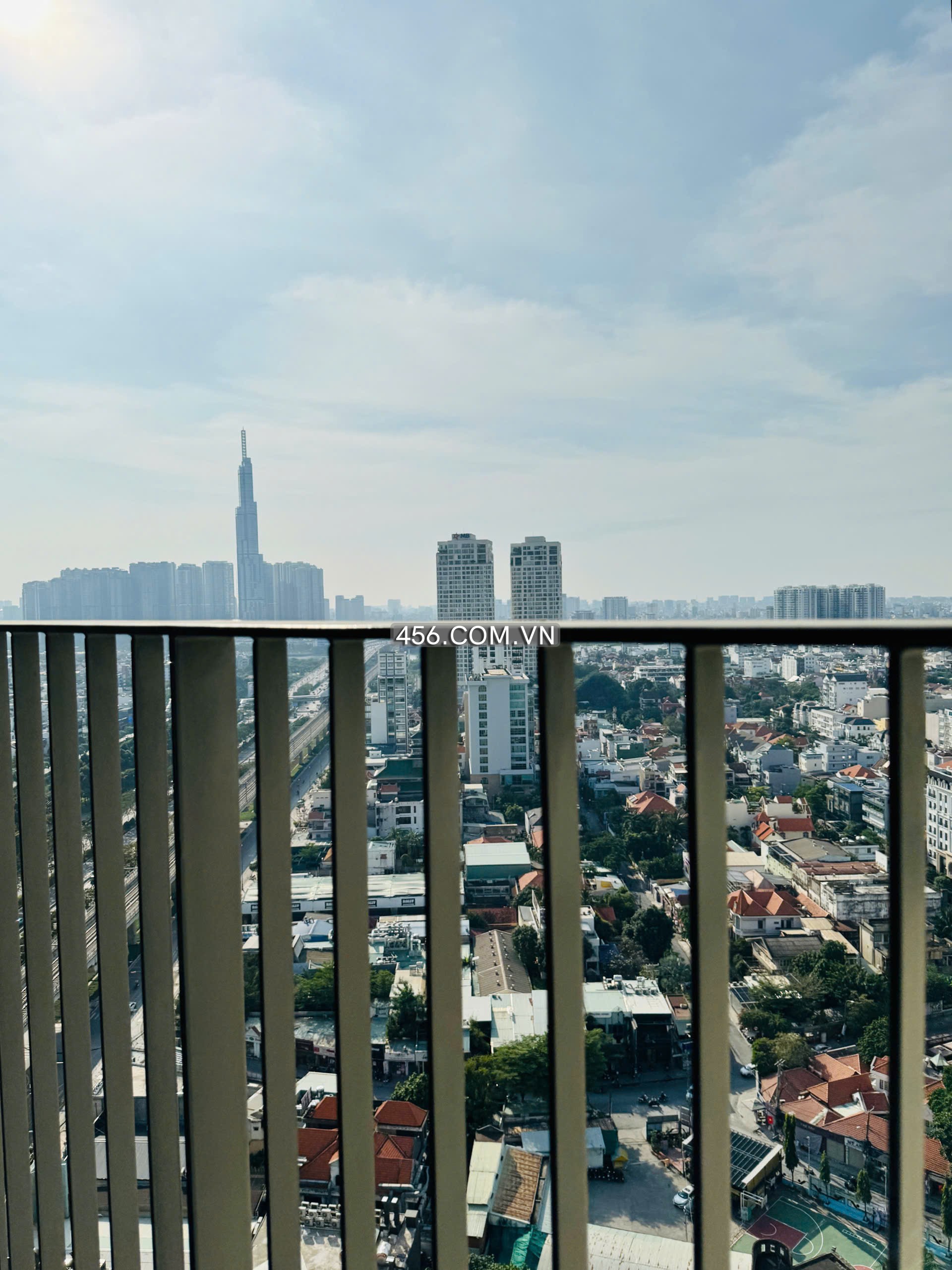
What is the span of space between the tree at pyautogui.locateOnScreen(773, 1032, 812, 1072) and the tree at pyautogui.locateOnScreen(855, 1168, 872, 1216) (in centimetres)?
12

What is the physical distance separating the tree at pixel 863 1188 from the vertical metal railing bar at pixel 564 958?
29 centimetres

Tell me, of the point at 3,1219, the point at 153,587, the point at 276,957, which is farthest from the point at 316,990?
the point at 153,587

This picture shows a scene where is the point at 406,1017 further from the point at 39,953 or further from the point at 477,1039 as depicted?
the point at 39,953

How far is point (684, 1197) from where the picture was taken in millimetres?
791

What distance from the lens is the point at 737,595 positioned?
13312 millimetres

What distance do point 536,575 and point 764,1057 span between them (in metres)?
10.8

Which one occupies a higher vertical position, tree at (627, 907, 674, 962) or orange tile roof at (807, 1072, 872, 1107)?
tree at (627, 907, 674, 962)

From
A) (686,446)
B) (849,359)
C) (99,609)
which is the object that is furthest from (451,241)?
(99,609)

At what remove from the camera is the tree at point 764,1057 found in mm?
784

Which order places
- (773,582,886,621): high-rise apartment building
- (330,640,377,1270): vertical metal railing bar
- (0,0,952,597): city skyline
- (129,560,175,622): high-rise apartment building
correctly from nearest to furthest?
1. (330,640,377,1270): vertical metal railing bar
2. (773,582,886,621): high-rise apartment building
3. (129,560,175,622): high-rise apartment building
4. (0,0,952,597): city skyline

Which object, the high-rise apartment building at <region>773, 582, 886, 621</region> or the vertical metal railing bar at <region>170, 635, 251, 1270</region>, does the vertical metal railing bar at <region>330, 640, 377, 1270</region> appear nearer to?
the vertical metal railing bar at <region>170, 635, 251, 1270</region>

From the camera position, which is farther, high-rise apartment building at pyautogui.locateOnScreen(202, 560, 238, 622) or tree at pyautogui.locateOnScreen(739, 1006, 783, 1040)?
high-rise apartment building at pyautogui.locateOnScreen(202, 560, 238, 622)

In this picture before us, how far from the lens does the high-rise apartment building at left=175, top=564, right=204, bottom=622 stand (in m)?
11.0

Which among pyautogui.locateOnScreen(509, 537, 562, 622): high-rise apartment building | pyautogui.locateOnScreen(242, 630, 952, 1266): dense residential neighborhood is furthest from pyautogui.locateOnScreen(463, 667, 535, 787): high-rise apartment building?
pyautogui.locateOnScreen(509, 537, 562, 622): high-rise apartment building
